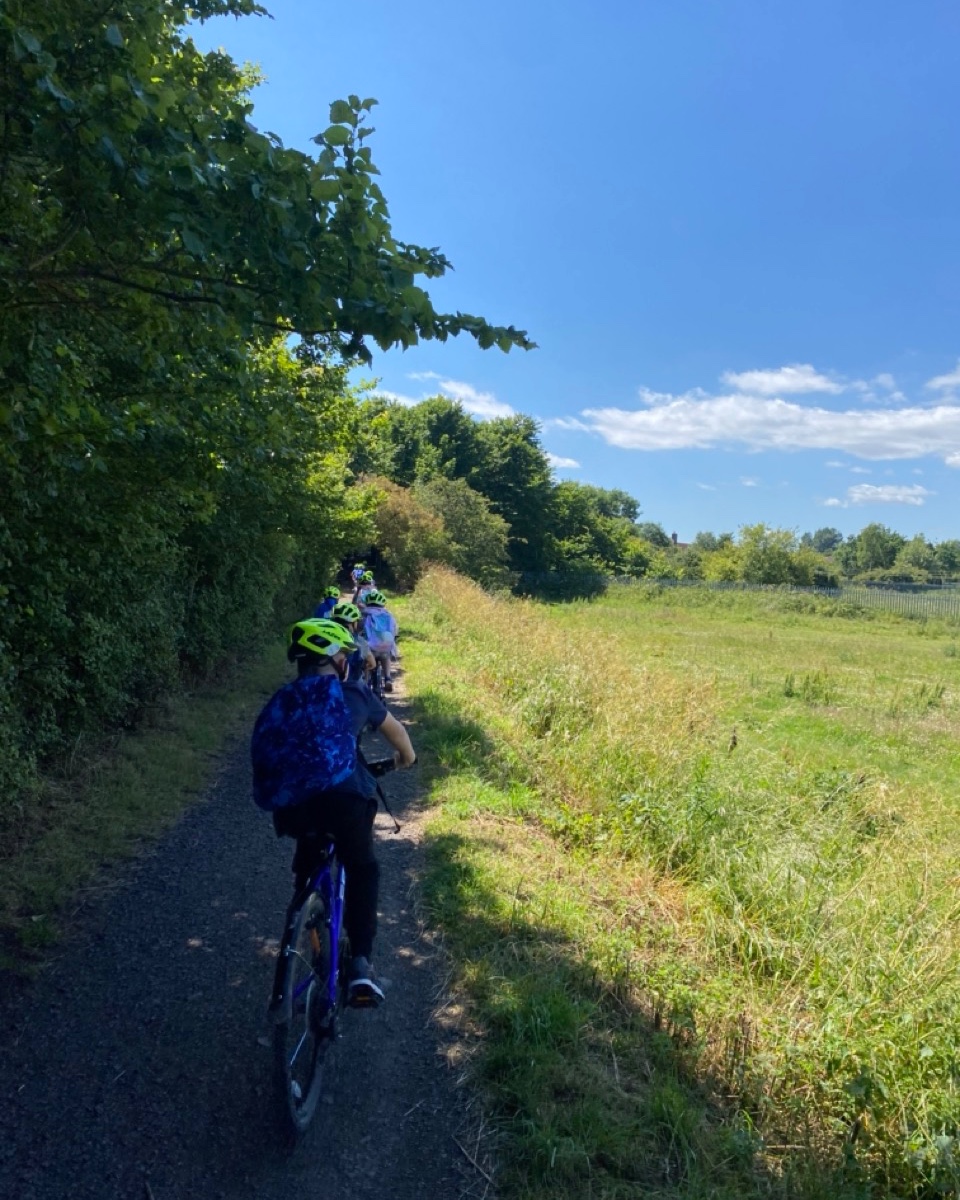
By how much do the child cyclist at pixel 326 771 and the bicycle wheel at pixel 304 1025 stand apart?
0.21 metres

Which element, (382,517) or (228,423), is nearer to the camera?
(228,423)

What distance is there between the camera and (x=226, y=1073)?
333cm

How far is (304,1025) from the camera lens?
10.3 feet

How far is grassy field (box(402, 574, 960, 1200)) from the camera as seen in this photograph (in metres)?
2.99

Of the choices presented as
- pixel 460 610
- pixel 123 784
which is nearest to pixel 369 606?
pixel 123 784

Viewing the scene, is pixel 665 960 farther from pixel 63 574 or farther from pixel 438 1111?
pixel 63 574

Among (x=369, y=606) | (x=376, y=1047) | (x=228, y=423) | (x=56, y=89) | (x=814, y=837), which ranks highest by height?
(x=56, y=89)

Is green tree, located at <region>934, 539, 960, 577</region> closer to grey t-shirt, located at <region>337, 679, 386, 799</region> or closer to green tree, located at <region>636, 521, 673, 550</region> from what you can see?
green tree, located at <region>636, 521, 673, 550</region>

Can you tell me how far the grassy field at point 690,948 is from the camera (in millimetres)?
2994

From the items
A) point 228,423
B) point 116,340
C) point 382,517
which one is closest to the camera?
point 116,340

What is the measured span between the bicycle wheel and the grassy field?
2.49ft

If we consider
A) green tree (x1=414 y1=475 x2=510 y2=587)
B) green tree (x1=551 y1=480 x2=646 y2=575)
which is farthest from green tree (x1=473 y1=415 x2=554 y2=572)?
green tree (x1=414 y1=475 x2=510 y2=587)

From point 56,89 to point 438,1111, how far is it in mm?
4142

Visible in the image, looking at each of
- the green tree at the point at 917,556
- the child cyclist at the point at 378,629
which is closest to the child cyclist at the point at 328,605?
the child cyclist at the point at 378,629
